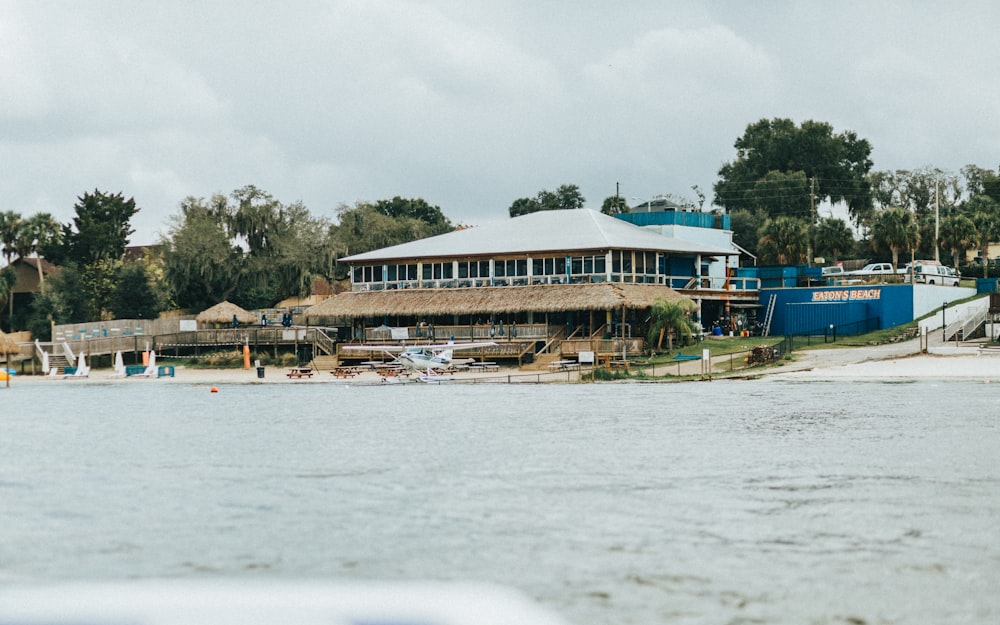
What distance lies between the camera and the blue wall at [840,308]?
6309 centimetres

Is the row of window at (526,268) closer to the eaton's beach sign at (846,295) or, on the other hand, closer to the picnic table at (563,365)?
the picnic table at (563,365)

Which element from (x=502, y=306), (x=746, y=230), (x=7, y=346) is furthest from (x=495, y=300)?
(x=746, y=230)

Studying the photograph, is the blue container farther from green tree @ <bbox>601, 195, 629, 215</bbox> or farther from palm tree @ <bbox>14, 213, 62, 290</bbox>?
palm tree @ <bbox>14, 213, 62, 290</bbox>

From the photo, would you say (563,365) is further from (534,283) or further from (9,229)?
(9,229)

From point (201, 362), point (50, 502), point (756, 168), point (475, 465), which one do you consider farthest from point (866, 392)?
point (756, 168)

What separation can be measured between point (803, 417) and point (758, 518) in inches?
691

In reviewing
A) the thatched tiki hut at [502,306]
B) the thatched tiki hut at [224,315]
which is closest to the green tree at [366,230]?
the thatched tiki hut at [224,315]

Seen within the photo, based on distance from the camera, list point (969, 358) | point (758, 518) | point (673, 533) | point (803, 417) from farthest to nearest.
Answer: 1. point (969, 358)
2. point (803, 417)
3. point (758, 518)
4. point (673, 533)

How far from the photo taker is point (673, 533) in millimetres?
18156

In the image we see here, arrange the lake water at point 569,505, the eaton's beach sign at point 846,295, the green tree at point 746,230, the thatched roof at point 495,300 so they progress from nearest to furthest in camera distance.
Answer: the lake water at point 569,505 → the thatched roof at point 495,300 → the eaton's beach sign at point 846,295 → the green tree at point 746,230

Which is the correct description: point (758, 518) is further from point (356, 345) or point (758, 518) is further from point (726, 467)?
point (356, 345)

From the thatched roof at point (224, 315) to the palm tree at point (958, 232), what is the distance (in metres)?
46.4

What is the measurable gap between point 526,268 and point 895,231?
27.3m

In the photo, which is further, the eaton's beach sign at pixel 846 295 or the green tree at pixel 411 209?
the green tree at pixel 411 209
